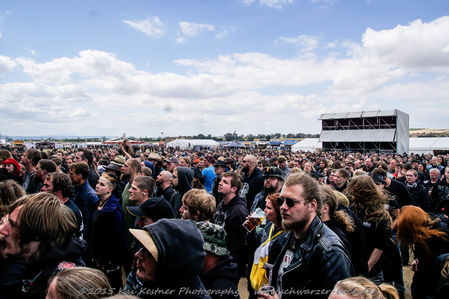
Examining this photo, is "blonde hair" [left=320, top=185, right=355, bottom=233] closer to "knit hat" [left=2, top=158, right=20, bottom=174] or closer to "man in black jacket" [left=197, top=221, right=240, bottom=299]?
"man in black jacket" [left=197, top=221, right=240, bottom=299]

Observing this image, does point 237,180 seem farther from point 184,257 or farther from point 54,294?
point 54,294

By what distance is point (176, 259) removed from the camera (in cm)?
148

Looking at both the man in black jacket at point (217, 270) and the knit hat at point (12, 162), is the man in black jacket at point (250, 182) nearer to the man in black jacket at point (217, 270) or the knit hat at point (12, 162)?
the man in black jacket at point (217, 270)

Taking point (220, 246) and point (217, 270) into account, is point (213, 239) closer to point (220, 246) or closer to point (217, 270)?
point (220, 246)

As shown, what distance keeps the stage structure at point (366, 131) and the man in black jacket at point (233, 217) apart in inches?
1344

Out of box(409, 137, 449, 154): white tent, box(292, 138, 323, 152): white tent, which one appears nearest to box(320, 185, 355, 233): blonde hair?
box(409, 137, 449, 154): white tent

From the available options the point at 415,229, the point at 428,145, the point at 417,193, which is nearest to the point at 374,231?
the point at 415,229

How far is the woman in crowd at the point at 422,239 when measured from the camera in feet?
8.86

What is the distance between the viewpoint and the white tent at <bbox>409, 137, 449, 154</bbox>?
104 ft

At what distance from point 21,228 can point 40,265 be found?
0.31 metres

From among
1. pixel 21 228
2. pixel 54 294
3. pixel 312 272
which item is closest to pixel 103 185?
pixel 21 228

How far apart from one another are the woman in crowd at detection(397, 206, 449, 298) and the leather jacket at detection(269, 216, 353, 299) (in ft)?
4.83

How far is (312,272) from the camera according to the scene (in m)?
1.84

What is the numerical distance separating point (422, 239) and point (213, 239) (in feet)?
7.68
